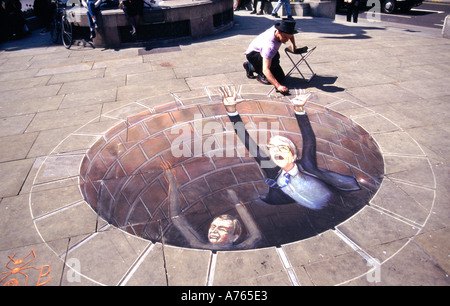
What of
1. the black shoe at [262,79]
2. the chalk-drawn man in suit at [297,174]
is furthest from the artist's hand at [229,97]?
the black shoe at [262,79]

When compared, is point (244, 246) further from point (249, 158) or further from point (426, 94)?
point (426, 94)

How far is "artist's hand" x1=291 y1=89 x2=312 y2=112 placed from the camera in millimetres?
5438

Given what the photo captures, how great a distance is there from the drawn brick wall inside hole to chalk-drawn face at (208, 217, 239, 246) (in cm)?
10

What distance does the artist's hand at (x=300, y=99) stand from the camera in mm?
5438

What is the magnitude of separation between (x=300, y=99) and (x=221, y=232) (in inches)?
142

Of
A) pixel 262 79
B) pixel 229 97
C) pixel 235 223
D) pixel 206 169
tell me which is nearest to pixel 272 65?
pixel 262 79

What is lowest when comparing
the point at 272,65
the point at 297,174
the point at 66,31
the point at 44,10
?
the point at 297,174

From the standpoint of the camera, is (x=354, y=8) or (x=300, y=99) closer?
(x=300, y=99)

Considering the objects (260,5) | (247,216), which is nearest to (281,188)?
(247,216)

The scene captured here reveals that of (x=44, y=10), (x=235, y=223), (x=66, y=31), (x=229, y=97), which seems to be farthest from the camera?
(x=44, y=10)

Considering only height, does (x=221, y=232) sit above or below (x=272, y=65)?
below

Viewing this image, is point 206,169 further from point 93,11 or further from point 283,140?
point 93,11

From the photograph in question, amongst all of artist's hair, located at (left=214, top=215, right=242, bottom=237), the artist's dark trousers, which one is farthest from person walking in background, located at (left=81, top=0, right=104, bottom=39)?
artist's hair, located at (left=214, top=215, right=242, bottom=237)

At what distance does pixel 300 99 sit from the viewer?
574 centimetres
